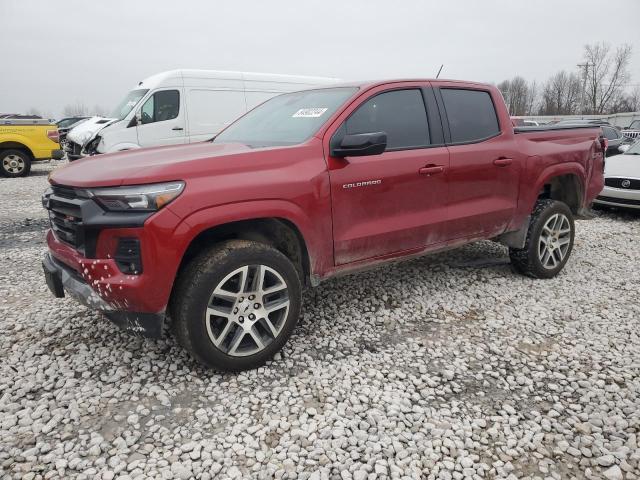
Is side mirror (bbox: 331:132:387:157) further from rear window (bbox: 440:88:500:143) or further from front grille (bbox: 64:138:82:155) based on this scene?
front grille (bbox: 64:138:82:155)

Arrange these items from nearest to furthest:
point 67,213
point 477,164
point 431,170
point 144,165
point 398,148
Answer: point 144,165 < point 67,213 < point 398,148 < point 431,170 < point 477,164

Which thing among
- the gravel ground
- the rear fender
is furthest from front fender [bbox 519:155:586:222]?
the gravel ground

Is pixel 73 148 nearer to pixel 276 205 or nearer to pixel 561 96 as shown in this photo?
pixel 276 205

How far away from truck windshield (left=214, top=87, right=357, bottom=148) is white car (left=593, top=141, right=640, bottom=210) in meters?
6.30

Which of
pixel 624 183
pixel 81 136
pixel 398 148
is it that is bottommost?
pixel 624 183

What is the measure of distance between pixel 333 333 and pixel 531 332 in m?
1.54

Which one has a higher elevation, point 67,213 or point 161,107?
point 161,107

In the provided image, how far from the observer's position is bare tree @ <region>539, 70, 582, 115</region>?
224 feet

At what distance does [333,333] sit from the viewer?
3.41 meters

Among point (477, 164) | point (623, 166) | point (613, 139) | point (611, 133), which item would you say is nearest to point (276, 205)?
point (477, 164)

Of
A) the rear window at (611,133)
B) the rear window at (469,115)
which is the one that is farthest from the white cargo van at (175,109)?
the rear window at (611,133)

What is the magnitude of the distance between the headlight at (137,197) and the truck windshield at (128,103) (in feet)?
25.0

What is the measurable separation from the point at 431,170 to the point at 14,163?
42.6 ft

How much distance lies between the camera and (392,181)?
3.28 m
